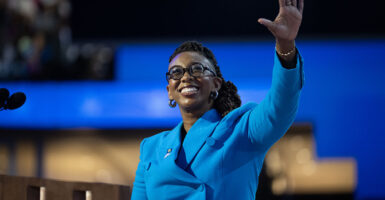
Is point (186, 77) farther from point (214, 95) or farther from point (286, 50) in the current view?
point (286, 50)

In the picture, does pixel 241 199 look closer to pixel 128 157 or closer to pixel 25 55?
pixel 128 157

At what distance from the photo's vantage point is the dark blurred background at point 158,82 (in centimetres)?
525

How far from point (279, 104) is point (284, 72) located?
3.7 inches

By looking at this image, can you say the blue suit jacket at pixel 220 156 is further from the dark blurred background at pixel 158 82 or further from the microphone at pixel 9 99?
the dark blurred background at pixel 158 82

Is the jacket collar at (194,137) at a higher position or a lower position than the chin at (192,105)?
lower

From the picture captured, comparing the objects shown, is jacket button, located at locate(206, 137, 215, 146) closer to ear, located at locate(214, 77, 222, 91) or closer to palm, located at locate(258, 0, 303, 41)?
ear, located at locate(214, 77, 222, 91)

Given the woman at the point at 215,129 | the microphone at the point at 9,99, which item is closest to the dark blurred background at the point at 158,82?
the woman at the point at 215,129

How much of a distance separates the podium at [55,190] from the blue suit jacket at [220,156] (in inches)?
5.2

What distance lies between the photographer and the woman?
4.32 feet

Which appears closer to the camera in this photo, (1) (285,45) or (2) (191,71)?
(1) (285,45)

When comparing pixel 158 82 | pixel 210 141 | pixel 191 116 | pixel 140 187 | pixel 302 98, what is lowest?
pixel 140 187

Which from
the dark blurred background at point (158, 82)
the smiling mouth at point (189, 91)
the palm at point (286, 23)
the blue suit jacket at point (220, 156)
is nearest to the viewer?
the palm at point (286, 23)

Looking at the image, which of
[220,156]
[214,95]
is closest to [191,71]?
[214,95]

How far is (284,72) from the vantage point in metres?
1.30
